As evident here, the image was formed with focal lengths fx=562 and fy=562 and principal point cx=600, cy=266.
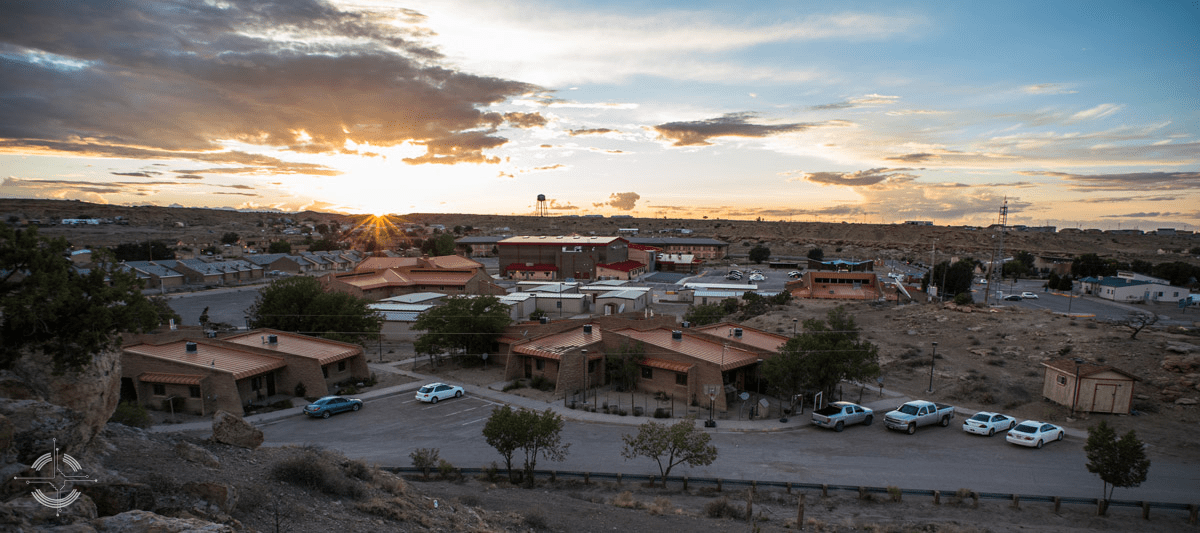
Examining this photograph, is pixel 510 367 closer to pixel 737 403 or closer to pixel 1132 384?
pixel 737 403

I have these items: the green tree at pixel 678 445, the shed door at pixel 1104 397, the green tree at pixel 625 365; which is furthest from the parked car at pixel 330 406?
the shed door at pixel 1104 397

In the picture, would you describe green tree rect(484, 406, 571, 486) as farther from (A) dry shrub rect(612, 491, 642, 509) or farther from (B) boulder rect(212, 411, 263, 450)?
(B) boulder rect(212, 411, 263, 450)

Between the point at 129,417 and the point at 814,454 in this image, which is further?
the point at 814,454

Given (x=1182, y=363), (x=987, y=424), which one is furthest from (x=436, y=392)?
(x=1182, y=363)

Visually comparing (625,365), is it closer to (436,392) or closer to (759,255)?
(436,392)

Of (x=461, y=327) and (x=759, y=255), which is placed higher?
(x=759, y=255)

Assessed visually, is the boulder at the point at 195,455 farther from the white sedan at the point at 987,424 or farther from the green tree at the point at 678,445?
the white sedan at the point at 987,424
